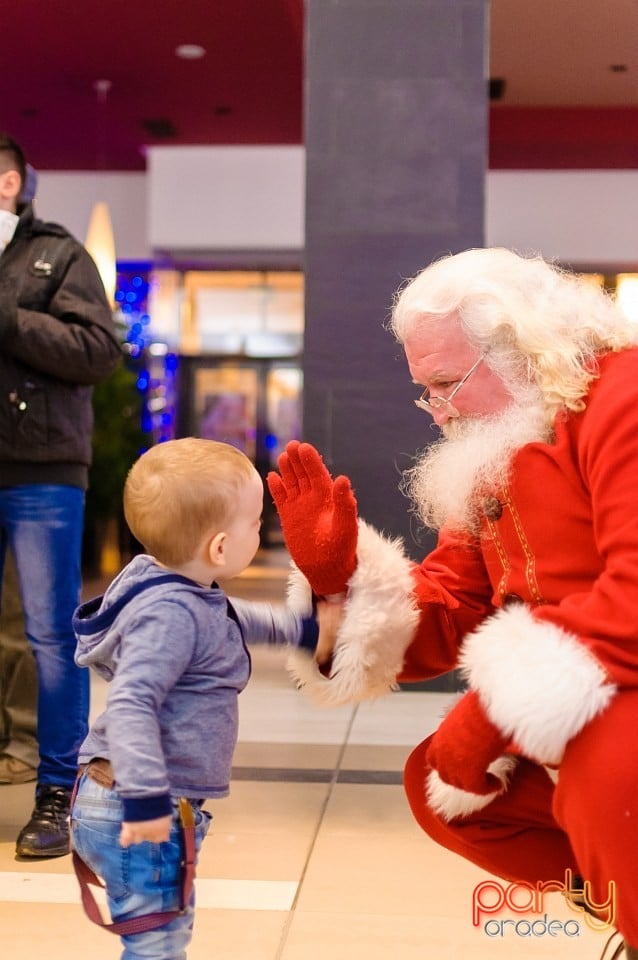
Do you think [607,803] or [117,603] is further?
[117,603]

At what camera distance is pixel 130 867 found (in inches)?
63.7

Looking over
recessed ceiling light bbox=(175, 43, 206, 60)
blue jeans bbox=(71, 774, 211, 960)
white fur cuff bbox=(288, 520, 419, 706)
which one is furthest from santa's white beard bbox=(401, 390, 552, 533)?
recessed ceiling light bbox=(175, 43, 206, 60)

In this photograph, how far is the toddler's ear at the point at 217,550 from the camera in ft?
5.46

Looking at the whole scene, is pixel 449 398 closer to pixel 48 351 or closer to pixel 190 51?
pixel 48 351

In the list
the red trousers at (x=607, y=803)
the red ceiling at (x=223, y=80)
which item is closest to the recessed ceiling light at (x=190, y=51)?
the red ceiling at (x=223, y=80)

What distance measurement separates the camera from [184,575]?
5.61 feet

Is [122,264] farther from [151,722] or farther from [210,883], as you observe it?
[151,722]

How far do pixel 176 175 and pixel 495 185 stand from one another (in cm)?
300

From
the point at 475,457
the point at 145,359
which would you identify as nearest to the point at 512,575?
the point at 475,457

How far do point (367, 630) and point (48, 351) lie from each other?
4.15ft

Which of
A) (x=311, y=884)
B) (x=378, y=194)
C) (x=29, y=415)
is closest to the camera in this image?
(x=311, y=884)

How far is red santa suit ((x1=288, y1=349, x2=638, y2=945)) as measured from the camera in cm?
149

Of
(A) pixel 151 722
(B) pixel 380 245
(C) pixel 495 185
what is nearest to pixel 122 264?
(C) pixel 495 185

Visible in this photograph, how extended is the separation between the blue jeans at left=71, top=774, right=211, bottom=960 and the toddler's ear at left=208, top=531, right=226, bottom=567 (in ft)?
1.17
